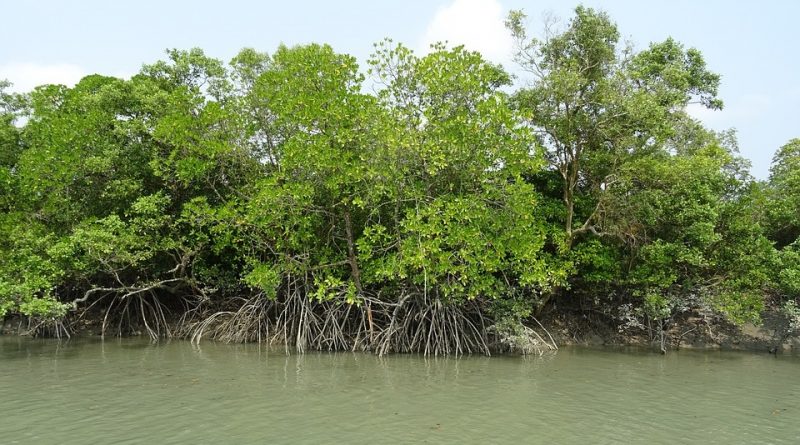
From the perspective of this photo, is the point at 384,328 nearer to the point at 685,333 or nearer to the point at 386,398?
the point at 386,398

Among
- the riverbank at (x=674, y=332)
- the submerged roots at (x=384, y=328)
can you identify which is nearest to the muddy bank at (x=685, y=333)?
the riverbank at (x=674, y=332)

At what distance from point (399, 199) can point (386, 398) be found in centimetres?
475

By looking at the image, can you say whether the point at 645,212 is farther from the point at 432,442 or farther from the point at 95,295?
the point at 95,295

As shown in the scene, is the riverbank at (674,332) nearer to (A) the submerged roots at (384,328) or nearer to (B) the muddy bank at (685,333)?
(B) the muddy bank at (685,333)

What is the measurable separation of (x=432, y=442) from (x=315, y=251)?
749 cm

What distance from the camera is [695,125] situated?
14898 millimetres

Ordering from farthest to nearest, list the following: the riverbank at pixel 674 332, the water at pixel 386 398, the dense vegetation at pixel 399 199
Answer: the riverbank at pixel 674 332 → the dense vegetation at pixel 399 199 → the water at pixel 386 398

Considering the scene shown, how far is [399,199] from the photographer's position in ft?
39.7

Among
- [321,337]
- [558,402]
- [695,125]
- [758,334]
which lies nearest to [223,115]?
[321,337]

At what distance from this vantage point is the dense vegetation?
11.9 m

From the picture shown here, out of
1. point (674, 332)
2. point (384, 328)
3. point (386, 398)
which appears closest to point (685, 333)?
point (674, 332)

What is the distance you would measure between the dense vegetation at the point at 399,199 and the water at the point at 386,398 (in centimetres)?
146

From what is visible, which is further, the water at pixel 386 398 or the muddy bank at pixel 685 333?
the muddy bank at pixel 685 333

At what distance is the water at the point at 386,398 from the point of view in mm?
6676
